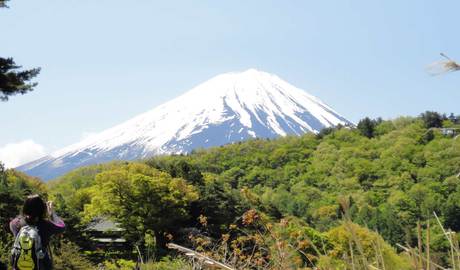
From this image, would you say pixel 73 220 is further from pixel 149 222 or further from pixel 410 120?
pixel 410 120

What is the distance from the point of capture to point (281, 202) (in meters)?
77.5

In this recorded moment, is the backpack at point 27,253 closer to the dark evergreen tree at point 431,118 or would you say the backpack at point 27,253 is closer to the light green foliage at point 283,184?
the light green foliage at point 283,184

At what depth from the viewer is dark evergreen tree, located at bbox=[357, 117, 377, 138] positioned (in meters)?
106

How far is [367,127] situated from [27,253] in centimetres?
10614

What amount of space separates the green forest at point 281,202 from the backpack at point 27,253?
691 millimetres

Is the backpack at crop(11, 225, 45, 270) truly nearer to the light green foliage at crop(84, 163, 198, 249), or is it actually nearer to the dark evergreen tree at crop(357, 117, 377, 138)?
the light green foliage at crop(84, 163, 198, 249)

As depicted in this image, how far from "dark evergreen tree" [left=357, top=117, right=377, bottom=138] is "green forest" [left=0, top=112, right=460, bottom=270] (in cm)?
25

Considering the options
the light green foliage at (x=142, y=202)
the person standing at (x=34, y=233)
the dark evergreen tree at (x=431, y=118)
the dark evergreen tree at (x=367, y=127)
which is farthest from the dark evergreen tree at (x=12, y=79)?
the dark evergreen tree at (x=367, y=127)

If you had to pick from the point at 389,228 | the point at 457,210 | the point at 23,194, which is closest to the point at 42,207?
the point at 23,194

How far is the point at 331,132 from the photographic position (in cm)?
11000

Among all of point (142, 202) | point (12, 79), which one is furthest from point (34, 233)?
point (142, 202)

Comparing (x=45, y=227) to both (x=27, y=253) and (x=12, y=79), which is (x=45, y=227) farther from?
(x=12, y=79)

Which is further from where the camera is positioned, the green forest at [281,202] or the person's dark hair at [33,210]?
the person's dark hair at [33,210]

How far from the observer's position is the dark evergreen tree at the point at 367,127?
10581cm
